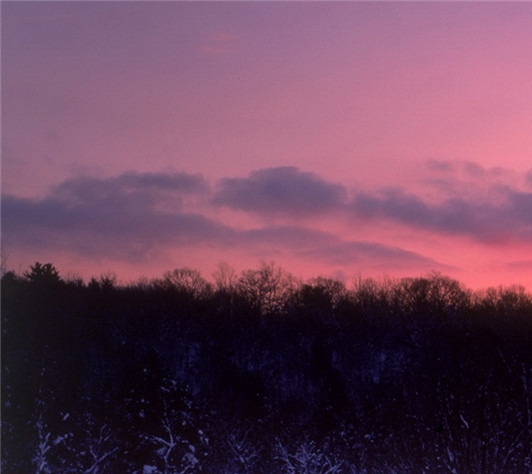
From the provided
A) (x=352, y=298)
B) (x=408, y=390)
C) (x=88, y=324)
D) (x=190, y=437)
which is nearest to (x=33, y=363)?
(x=88, y=324)

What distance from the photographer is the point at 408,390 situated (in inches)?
1825

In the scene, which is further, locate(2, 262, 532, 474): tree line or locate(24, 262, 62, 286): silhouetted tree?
locate(24, 262, 62, 286): silhouetted tree

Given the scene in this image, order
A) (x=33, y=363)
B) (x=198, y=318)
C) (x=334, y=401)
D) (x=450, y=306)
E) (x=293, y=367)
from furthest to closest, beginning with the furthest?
(x=450, y=306) < (x=198, y=318) < (x=293, y=367) < (x=334, y=401) < (x=33, y=363)

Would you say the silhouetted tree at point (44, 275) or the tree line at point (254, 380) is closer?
the tree line at point (254, 380)

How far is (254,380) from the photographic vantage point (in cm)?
4769

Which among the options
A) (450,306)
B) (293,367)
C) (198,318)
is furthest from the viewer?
(450,306)

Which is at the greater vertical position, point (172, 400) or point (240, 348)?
point (240, 348)

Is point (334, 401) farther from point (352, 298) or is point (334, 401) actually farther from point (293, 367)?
point (352, 298)

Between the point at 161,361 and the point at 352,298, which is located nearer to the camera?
the point at 161,361

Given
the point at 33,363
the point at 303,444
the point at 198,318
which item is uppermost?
the point at 198,318

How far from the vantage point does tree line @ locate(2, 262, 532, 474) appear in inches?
1425

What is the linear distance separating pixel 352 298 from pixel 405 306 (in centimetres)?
448

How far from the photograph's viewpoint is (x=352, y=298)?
63.5 m

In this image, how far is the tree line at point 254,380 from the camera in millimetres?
36188
